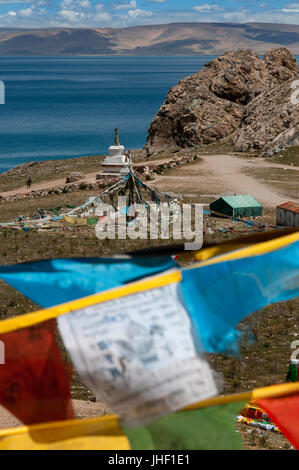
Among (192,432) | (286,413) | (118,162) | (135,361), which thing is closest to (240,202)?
(118,162)

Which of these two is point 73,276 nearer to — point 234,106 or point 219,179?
point 219,179

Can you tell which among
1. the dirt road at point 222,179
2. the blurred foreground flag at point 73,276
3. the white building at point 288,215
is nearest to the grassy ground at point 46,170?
the dirt road at point 222,179

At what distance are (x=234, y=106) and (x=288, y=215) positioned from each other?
3577cm

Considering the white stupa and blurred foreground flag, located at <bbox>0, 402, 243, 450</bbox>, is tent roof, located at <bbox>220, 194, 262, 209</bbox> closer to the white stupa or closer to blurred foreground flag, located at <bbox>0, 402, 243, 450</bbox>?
the white stupa

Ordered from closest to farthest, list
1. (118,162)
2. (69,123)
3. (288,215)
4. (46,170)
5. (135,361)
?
(135,361) < (288,215) < (118,162) < (46,170) < (69,123)

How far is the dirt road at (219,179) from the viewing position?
34.1m

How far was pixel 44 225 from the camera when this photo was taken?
2722cm

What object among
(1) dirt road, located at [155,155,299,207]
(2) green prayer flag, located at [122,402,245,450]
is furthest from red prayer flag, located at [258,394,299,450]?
(1) dirt road, located at [155,155,299,207]

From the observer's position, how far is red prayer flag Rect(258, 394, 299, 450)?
291 cm

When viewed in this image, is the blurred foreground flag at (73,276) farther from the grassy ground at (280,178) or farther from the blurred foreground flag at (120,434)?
the grassy ground at (280,178)

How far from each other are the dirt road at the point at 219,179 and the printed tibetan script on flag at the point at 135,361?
94.8ft

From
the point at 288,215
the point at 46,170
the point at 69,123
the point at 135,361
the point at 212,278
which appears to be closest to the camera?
the point at 135,361

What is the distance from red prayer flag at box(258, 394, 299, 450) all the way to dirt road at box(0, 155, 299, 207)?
28669mm

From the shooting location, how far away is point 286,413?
9.66 feet
